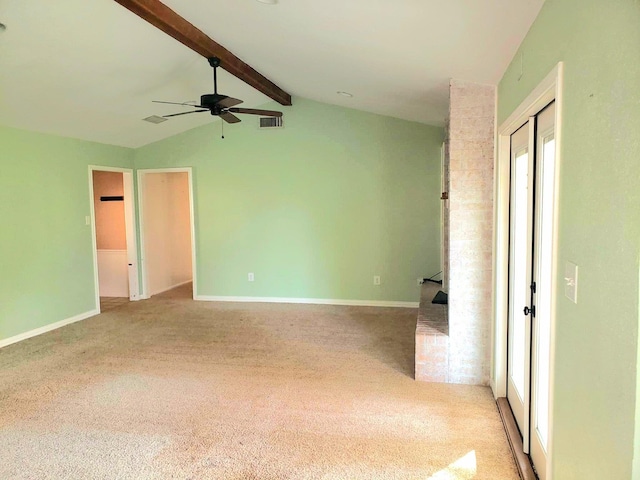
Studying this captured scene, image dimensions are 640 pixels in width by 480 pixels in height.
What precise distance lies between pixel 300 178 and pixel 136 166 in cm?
261

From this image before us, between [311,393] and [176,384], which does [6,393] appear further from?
[311,393]

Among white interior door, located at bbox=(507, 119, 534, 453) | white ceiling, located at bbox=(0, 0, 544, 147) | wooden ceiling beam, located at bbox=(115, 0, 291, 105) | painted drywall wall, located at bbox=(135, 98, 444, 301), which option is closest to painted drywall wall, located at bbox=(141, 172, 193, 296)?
painted drywall wall, located at bbox=(135, 98, 444, 301)

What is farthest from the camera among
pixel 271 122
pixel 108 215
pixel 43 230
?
pixel 108 215

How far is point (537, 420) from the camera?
220cm

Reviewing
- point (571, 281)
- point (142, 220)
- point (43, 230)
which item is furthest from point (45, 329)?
point (571, 281)

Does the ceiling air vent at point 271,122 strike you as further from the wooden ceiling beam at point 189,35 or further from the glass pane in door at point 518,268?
the glass pane in door at point 518,268

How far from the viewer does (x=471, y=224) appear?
3.28m

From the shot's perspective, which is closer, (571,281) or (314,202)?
(571,281)

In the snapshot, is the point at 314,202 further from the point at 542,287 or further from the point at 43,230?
the point at 542,287

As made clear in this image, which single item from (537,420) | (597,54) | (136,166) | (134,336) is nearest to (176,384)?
(134,336)

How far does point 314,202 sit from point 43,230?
3.40 metres

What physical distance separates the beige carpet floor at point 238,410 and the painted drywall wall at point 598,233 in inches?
42.1

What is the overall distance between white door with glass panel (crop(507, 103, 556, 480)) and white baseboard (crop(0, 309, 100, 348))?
4.96 m

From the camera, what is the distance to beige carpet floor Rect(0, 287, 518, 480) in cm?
236
